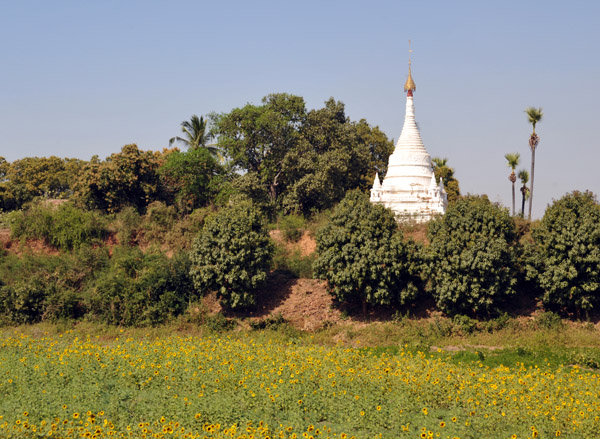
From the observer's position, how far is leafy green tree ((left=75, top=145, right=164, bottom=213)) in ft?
137

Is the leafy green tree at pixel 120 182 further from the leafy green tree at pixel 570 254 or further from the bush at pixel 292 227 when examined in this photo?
the leafy green tree at pixel 570 254

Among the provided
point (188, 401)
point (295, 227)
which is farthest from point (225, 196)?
point (188, 401)

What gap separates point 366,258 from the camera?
27.8 m

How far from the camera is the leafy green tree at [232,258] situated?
2916 cm

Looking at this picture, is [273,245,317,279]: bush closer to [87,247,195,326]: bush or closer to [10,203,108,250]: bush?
[87,247,195,326]: bush

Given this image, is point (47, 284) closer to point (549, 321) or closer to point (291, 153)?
point (291, 153)

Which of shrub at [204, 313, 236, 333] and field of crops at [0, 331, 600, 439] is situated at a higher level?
field of crops at [0, 331, 600, 439]

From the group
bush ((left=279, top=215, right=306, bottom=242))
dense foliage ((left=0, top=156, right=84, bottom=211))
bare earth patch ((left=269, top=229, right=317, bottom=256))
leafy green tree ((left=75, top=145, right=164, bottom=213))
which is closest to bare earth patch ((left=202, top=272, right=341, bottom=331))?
bare earth patch ((left=269, top=229, right=317, bottom=256))

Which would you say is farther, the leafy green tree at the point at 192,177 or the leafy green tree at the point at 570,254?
the leafy green tree at the point at 192,177

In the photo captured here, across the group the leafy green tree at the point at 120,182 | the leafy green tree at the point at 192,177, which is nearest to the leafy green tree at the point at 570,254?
the leafy green tree at the point at 192,177

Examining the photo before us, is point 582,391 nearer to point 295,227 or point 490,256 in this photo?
point 490,256

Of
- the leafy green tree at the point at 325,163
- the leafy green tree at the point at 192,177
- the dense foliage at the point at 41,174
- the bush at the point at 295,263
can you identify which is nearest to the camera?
the bush at the point at 295,263

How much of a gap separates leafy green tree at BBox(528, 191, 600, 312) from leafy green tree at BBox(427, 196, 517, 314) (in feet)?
4.29

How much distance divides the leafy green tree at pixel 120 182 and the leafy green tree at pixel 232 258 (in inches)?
540
